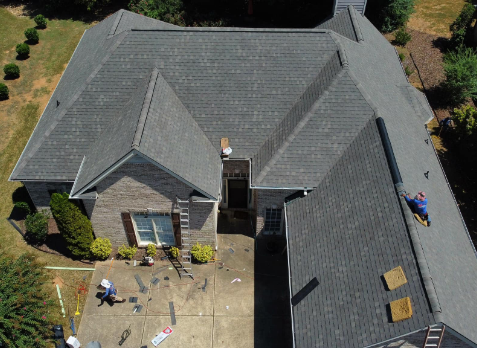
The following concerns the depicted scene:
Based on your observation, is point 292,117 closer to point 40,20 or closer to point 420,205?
point 420,205

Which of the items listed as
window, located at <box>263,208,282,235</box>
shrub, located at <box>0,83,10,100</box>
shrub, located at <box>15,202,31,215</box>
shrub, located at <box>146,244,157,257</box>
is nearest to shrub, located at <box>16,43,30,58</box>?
shrub, located at <box>0,83,10,100</box>

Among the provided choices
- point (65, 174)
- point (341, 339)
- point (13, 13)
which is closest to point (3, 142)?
point (65, 174)

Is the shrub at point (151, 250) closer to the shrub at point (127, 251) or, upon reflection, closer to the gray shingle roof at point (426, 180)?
the shrub at point (127, 251)

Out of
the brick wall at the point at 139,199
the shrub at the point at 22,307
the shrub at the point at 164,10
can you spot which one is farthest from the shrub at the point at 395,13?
the shrub at the point at 22,307

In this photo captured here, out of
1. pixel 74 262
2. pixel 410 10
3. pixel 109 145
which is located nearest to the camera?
pixel 109 145

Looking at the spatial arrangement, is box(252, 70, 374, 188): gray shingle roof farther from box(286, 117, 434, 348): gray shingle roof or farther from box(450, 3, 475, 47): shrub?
box(450, 3, 475, 47): shrub

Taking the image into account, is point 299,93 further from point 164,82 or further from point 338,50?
point 164,82
